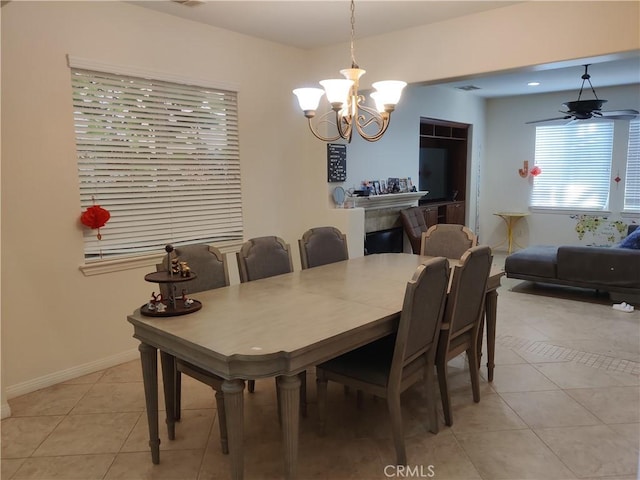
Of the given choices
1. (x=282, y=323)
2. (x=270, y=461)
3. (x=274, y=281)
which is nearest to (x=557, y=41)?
(x=274, y=281)

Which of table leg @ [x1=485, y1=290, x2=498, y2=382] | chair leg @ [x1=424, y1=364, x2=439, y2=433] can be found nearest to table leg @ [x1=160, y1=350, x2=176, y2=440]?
chair leg @ [x1=424, y1=364, x2=439, y2=433]

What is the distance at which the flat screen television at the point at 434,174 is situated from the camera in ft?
23.5

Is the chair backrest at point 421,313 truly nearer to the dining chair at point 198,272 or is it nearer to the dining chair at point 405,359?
the dining chair at point 405,359

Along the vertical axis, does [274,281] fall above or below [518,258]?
above

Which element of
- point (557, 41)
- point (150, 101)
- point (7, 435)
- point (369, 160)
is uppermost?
point (557, 41)

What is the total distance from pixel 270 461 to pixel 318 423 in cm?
38

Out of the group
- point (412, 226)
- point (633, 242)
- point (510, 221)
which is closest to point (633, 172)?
point (510, 221)

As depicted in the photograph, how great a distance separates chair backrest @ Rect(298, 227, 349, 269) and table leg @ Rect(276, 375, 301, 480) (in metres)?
1.61

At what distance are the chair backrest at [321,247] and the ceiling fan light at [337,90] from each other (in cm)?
115

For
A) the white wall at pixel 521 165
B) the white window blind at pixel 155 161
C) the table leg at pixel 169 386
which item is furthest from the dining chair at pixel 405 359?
the white wall at pixel 521 165

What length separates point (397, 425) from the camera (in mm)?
2197

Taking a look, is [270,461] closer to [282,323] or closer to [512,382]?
[282,323]

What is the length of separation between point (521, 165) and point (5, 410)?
7.79 metres

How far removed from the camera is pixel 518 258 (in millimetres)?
5441
